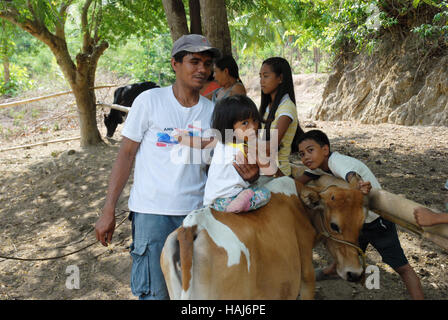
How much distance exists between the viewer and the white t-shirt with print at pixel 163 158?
2105 millimetres

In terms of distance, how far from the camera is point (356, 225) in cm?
203

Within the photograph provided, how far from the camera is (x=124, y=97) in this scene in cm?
910

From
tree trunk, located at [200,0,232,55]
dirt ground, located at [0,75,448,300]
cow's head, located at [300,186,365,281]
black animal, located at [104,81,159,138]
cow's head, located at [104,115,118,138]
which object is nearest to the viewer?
cow's head, located at [300,186,365,281]

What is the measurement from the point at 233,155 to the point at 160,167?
0.46 metres

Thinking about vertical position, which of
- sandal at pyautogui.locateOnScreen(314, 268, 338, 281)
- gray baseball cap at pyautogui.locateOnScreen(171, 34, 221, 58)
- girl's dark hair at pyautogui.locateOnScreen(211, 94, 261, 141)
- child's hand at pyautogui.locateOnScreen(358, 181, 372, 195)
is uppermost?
gray baseball cap at pyautogui.locateOnScreen(171, 34, 221, 58)

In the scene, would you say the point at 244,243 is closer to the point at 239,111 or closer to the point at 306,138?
the point at 239,111

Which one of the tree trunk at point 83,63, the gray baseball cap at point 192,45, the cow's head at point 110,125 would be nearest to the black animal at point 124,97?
the cow's head at point 110,125

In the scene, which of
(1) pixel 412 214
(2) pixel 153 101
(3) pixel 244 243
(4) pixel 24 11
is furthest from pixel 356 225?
(4) pixel 24 11

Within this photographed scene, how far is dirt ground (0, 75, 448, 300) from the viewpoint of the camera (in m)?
3.47

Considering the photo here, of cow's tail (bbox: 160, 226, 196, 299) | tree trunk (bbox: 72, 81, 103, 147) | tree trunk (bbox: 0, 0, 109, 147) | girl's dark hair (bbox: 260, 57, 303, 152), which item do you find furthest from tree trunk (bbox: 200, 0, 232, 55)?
tree trunk (bbox: 72, 81, 103, 147)

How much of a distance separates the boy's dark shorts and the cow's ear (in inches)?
27.2

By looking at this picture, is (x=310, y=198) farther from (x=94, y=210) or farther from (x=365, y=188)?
(x=94, y=210)

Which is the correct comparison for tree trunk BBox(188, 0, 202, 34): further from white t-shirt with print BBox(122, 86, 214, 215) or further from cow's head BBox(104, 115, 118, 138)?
cow's head BBox(104, 115, 118, 138)

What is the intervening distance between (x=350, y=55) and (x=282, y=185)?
31.0ft
